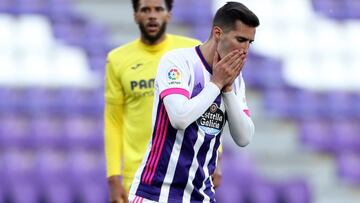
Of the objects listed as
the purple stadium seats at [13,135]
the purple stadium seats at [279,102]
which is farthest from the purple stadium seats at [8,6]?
the purple stadium seats at [279,102]

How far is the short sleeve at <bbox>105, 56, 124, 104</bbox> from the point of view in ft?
18.4

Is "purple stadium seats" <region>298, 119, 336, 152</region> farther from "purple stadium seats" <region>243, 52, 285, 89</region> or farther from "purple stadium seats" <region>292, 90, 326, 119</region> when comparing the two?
"purple stadium seats" <region>243, 52, 285, 89</region>

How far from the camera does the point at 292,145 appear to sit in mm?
12102

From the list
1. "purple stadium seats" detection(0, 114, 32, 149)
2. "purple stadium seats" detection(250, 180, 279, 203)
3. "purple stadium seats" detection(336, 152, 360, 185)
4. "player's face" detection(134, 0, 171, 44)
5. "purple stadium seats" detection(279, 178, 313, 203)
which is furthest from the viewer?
"purple stadium seats" detection(336, 152, 360, 185)

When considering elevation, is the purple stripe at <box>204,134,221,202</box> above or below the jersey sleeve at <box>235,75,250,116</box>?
below

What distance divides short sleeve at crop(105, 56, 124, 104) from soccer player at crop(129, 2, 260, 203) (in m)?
1.31

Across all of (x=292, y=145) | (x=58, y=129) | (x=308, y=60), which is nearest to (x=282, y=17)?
(x=308, y=60)

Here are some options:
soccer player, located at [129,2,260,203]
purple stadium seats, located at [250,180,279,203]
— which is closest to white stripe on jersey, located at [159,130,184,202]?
soccer player, located at [129,2,260,203]

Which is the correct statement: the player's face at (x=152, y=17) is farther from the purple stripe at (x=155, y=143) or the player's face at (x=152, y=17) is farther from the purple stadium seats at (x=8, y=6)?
the purple stadium seats at (x=8, y=6)

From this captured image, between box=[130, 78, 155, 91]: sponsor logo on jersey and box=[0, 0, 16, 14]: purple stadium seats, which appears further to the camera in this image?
box=[0, 0, 16, 14]: purple stadium seats

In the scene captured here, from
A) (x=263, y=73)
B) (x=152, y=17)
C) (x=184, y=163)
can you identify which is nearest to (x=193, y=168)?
(x=184, y=163)

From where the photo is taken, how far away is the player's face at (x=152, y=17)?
5.45 metres

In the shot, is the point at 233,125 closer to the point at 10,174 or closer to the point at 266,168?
the point at 10,174

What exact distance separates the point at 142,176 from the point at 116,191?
48.2 inches
